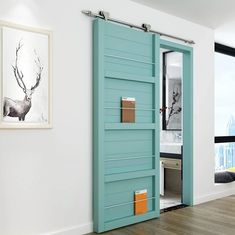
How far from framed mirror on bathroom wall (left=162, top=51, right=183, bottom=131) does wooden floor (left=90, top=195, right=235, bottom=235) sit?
5.38 ft

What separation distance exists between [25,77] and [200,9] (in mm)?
2401

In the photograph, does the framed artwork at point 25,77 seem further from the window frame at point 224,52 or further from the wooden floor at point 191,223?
the window frame at point 224,52

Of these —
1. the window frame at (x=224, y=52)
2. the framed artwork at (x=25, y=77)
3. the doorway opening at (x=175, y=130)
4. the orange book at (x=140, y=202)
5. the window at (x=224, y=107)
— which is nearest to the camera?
the framed artwork at (x=25, y=77)

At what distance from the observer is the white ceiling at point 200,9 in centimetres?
378

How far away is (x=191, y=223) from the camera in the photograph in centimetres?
368

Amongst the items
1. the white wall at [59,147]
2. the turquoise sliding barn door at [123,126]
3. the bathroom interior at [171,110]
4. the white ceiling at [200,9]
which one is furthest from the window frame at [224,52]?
the white wall at [59,147]

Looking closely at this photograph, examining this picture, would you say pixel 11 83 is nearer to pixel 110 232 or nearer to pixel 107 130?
pixel 107 130

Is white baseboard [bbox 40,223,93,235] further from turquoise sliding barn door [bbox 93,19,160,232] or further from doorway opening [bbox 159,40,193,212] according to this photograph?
doorway opening [bbox 159,40,193,212]

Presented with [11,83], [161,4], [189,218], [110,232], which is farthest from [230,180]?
[11,83]

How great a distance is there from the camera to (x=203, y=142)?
468 cm

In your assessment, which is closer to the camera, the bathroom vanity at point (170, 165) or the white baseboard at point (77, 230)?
the white baseboard at point (77, 230)

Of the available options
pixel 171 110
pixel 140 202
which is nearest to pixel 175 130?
pixel 171 110

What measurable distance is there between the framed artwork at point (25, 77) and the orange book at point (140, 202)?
1394mm

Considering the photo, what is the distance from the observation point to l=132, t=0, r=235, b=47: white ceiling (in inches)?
149
